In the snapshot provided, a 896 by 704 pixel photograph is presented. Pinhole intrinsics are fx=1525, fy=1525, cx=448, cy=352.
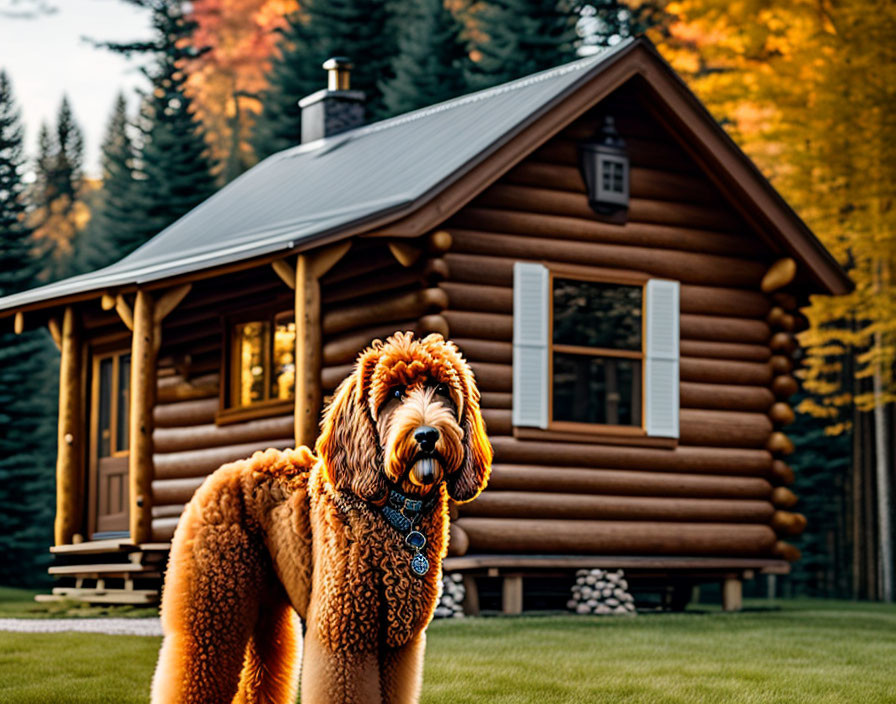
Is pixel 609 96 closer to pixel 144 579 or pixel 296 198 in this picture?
pixel 296 198

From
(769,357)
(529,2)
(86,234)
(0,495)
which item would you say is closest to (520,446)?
(769,357)

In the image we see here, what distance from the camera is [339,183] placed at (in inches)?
667

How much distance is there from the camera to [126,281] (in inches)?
593

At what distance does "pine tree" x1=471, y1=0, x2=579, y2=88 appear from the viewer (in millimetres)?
28656

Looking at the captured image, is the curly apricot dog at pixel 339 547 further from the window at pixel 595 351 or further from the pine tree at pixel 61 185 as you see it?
the pine tree at pixel 61 185

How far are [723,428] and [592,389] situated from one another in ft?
20.4

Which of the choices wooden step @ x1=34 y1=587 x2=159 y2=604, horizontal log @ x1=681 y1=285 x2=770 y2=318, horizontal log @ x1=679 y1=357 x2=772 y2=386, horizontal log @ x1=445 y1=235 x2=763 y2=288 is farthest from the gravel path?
horizontal log @ x1=681 y1=285 x2=770 y2=318

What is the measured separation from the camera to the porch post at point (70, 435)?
1692 cm

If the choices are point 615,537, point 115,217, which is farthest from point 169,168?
point 615,537

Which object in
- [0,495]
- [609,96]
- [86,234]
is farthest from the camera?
[86,234]

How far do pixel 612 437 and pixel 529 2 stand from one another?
15464mm

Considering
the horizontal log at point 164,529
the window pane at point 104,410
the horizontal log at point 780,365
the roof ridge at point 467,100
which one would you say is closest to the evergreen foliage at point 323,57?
the roof ridge at point 467,100

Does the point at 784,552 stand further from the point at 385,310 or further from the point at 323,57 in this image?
the point at 323,57

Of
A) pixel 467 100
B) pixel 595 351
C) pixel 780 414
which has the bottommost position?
pixel 780 414
